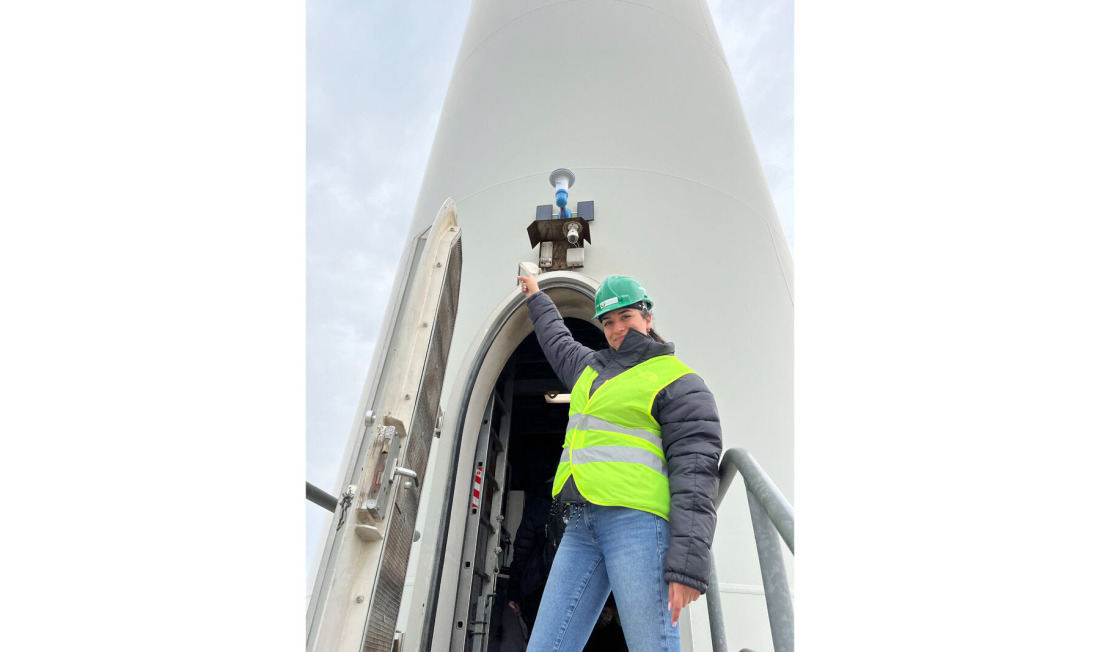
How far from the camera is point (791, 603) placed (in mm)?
1471

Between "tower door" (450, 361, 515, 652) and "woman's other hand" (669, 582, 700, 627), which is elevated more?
"tower door" (450, 361, 515, 652)

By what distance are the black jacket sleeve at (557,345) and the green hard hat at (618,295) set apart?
7.2 inches

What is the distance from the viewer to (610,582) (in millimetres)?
1624

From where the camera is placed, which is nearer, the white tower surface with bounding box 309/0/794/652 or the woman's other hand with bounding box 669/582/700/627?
the woman's other hand with bounding box 669/582/700/627

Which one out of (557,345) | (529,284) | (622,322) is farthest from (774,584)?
(529,284)

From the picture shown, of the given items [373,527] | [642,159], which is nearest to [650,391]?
[373,527]

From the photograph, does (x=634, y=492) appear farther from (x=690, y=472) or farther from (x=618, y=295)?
(x=618, y=295)

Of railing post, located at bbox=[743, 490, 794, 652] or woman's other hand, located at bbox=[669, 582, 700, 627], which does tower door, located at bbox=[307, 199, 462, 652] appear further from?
railing post, located at bbox=[743, 490, 794, 652]

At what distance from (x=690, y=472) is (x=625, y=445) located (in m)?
0.19

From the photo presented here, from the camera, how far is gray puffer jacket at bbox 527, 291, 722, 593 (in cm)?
144

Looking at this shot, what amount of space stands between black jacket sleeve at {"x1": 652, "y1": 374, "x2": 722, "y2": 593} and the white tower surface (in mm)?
1157

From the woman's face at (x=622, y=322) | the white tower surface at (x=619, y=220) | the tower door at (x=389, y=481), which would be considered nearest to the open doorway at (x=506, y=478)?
the white tower surface at (x=619, y=220)

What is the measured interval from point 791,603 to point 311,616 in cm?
129

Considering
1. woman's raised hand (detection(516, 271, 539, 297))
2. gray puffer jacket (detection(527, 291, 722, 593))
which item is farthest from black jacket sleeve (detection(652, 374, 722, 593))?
woman's raised hand (detection(516, 271, 539, 297))
